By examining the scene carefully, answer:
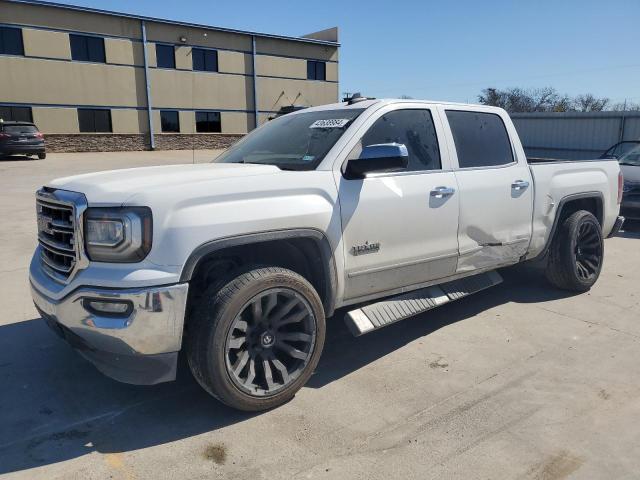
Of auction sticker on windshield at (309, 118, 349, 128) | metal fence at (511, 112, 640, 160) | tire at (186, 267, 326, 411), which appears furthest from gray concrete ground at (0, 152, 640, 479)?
metal fence at (511, 112, 640, 160)

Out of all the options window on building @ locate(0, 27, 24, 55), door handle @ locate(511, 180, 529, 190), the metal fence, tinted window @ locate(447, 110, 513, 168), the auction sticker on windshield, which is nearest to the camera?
the auction sticker on windshield

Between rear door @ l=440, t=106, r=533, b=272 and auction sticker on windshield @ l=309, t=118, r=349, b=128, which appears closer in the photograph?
auction sticker on windshield @ l=309, t=118, r=349, b=128

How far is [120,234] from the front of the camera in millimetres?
2889

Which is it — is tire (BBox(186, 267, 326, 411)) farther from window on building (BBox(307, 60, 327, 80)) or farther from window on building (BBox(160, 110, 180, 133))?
window on building (BBox(307, 60, 327, 80))

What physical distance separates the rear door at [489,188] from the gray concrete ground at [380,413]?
699 millimetres

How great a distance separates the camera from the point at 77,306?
9.87ft

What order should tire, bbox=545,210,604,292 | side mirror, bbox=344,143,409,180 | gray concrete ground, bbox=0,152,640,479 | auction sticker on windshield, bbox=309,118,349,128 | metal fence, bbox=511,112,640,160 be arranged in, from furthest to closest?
metal fence, bbox=511,112,640,160
tire, bbox=545,210,604,292
auction sticker on windshield, bbox=309,118,349,128
side mirror, bbox=344,143,409,180
gray concrete ground, bbox=0,152,640,479

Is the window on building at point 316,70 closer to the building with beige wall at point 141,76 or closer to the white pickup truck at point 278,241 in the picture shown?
the building with beige wall at point 141,76

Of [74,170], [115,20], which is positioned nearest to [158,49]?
[115,20]

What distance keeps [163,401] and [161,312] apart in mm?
919

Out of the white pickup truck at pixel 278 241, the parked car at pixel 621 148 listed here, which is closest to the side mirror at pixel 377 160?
the white pickup truck at pixel 278 241

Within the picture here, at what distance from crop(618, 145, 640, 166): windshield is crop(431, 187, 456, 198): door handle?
26.5 ft

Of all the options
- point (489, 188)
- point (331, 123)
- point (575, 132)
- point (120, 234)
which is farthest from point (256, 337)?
point (575, 132)

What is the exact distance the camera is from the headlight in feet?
9.43
